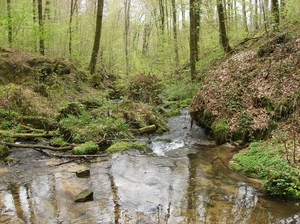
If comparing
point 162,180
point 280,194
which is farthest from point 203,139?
point 280,194

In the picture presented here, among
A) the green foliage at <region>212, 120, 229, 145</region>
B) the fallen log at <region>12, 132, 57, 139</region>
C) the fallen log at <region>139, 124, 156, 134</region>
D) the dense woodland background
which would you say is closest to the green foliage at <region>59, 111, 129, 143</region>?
the fallen log at <region>12, 132, 57, 139</region>

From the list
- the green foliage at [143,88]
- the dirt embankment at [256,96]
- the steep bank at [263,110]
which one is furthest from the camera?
the green foliage at [143,88]

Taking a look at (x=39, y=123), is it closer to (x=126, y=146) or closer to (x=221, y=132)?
(x=126, y=146)

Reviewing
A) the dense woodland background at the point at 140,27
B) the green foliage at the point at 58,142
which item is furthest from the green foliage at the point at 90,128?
the dense woodland background at the point at 140,27

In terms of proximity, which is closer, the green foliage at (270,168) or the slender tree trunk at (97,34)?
the green foliage at (270,168)

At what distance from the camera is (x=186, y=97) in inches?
643

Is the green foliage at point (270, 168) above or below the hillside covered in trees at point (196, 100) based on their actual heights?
below

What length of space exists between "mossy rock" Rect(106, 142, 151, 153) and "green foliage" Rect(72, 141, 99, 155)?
432 millimetres

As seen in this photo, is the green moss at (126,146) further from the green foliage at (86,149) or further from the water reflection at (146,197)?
the water reflection at (146,197)

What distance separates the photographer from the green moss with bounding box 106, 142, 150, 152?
8.68m

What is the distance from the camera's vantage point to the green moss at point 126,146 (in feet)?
28.5

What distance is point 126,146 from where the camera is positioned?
8.87m

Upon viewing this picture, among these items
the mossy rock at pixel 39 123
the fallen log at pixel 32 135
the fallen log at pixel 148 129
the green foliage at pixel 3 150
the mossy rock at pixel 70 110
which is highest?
the mossy rock at pixel 70 110

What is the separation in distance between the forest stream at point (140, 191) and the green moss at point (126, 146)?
1.06 feet
